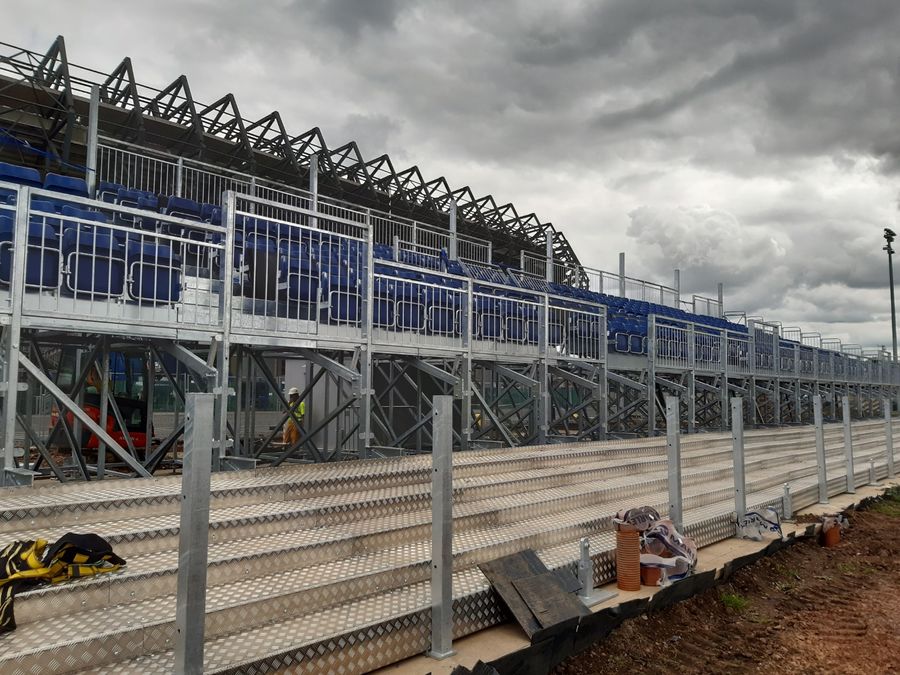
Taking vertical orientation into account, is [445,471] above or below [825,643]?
above

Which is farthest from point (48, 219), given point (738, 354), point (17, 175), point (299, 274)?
point (738, 354)

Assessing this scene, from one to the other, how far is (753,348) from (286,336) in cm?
1590

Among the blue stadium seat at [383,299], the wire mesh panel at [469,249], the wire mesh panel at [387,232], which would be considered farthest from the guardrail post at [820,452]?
the wire mesh panel at [469,249]

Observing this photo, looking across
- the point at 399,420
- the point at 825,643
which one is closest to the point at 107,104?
the point at 399,420

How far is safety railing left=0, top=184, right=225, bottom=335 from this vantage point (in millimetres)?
5426

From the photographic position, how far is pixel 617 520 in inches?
225

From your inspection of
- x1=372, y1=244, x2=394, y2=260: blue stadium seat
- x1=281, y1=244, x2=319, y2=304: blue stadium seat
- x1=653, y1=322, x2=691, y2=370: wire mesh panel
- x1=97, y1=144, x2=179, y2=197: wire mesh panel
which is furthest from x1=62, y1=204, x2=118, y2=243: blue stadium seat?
x1=653, y1=322, x2=691, y2=370: wire mesh panel

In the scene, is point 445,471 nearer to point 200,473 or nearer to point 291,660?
point 291,660

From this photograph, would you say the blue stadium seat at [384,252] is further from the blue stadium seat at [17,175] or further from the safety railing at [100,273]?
the safety railing at [100,273]

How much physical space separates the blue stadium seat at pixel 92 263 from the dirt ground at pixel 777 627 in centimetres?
501

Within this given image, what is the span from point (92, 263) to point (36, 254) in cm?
51

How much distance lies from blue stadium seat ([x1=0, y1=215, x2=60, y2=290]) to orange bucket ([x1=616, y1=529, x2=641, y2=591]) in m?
5.34

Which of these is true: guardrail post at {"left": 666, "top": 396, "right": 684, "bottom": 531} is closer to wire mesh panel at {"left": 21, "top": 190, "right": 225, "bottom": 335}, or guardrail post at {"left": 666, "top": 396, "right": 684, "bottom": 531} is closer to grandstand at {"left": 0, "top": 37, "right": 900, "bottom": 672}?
grandstand at {"left": 0, "top": 37, "right": 900, "bottom": 672}

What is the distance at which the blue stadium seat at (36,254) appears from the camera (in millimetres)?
5473
